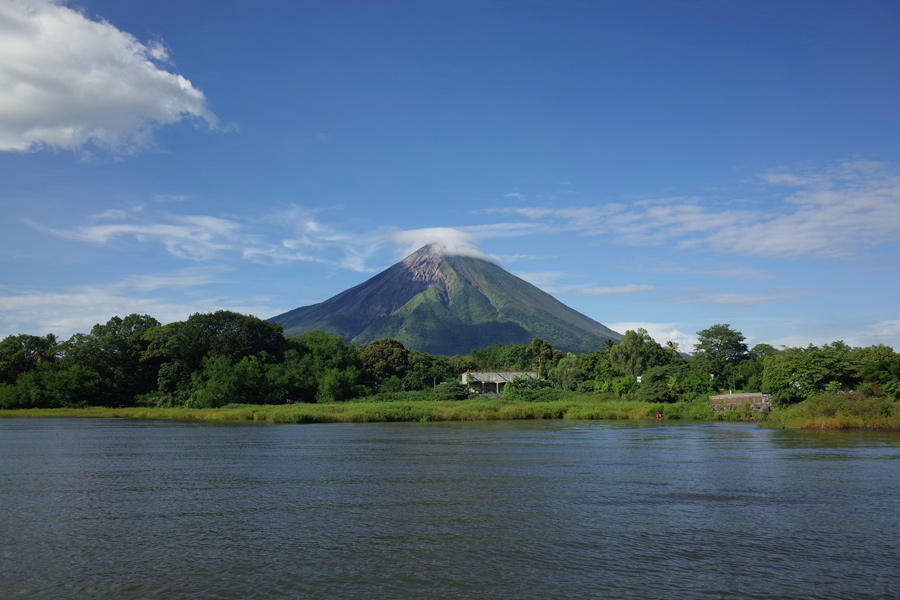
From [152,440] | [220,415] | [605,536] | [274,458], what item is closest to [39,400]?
[220,415]

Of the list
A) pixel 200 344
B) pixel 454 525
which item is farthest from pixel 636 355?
pixel 454 525

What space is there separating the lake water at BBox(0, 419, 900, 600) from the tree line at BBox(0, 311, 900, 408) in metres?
39.3

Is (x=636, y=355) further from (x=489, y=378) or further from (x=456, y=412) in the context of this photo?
(x=456, y=412)

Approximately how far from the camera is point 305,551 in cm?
1133

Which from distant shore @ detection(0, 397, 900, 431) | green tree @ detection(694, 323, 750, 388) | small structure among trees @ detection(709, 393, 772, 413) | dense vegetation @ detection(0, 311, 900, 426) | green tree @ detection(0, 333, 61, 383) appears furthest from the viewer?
green tree @ detection(694, 323, 750, 388)

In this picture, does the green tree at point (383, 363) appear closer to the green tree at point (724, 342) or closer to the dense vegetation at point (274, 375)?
the dense vegetation at point (274, 375)

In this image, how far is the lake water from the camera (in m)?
9.53

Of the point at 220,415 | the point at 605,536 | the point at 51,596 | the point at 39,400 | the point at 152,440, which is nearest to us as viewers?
the point at 51,596

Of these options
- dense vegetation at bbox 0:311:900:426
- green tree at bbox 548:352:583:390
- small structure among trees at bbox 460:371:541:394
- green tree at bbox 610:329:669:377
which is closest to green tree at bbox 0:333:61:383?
dense vegetation at bbox 0:311:900:426

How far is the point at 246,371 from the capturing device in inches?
2630

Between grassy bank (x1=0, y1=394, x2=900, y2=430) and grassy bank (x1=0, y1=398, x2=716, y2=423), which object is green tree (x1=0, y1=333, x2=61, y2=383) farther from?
grassy bank (x1=0, y1=398, x2=716, y2=423)

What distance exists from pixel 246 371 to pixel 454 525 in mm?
57495

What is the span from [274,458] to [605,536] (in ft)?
53.5

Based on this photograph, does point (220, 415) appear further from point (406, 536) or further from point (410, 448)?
point (406, 536)
